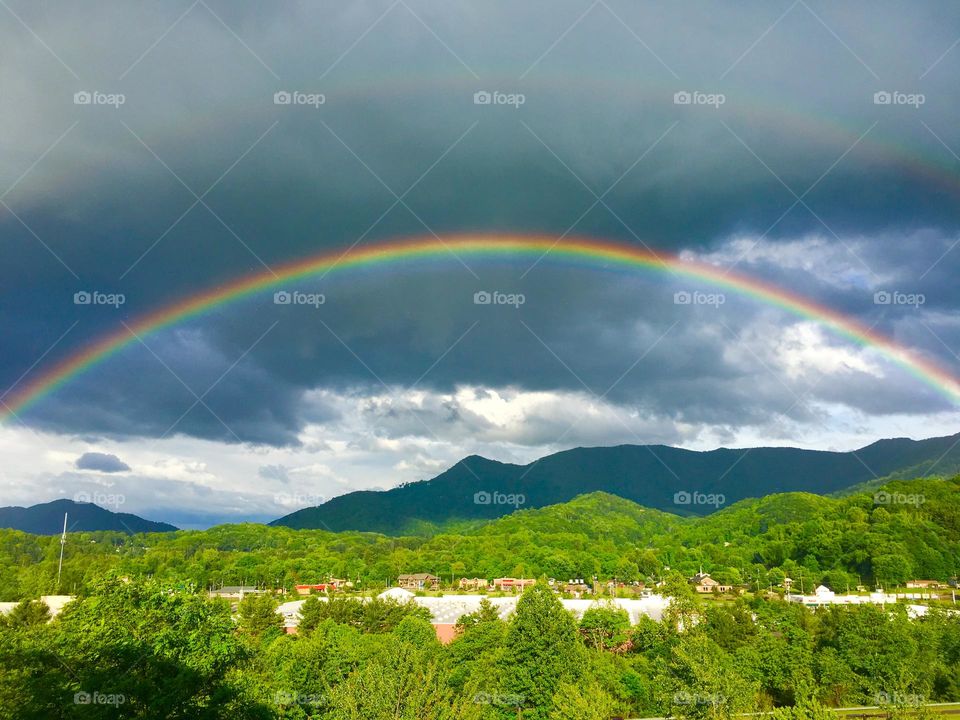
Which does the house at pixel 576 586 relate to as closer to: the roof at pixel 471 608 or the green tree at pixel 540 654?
the roof at pixel 471 608

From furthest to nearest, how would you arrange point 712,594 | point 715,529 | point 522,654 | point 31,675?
point 715,529 < point 712,594 < point 522,654 < point 31,675

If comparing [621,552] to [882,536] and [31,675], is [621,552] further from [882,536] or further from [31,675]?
[31,675]

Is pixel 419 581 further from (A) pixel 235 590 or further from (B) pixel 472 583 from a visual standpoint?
(A) pixel 235 590

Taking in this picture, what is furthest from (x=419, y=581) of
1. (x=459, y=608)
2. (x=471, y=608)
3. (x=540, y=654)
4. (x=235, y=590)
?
(x=540, y=654)

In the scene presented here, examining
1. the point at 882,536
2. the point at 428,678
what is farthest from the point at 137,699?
the point at 882,536

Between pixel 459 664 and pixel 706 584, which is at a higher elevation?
pixel 459 664
